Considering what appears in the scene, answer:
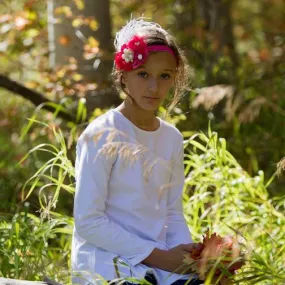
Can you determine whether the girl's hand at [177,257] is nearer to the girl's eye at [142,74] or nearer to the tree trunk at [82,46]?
the girl's eye at [142,74]

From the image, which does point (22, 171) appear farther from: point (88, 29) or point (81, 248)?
point (81, 248)

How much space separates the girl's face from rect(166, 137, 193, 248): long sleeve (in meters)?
0.31

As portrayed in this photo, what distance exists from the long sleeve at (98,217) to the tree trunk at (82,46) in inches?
105

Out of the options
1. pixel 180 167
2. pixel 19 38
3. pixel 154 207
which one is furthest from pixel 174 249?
pixel 19 38

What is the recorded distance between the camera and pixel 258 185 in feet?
15.1

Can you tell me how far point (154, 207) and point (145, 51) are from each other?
0.59 metres

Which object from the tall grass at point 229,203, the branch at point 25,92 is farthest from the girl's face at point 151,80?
the branch at point 25,92

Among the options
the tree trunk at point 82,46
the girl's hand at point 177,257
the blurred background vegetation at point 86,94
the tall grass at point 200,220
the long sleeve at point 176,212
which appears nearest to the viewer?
the girl's hand at point 177,257

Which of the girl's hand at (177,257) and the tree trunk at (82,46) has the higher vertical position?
the tree trunk at (82,46)

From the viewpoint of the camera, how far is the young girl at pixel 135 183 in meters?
3.31

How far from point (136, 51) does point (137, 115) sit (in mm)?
248

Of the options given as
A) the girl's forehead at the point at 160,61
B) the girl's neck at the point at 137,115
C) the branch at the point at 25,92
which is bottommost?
the girl's neck at the point at 137,115

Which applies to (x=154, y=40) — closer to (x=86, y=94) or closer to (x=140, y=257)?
(x=140, y=257)

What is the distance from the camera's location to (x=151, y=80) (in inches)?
137
